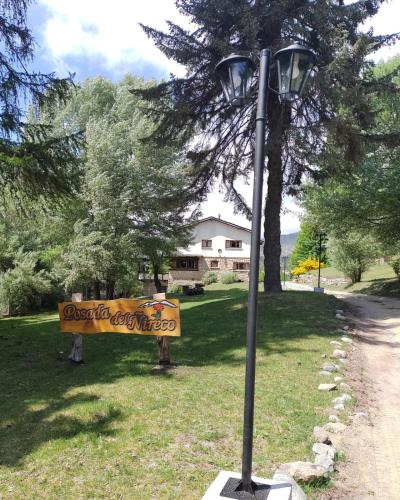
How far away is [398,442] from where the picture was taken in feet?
18.2

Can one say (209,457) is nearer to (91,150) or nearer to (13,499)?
(13,499)

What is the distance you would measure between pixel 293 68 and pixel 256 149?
85 centimetres

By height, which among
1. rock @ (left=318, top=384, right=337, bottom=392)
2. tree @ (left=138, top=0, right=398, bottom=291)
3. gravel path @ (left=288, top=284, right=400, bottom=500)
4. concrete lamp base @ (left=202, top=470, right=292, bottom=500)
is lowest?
gravel path @ (left=288, top=284, right=400, bottom=500)

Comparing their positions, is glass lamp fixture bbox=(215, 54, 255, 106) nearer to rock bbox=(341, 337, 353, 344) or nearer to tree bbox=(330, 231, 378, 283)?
rock bbox=(341, 337, 353, 344)

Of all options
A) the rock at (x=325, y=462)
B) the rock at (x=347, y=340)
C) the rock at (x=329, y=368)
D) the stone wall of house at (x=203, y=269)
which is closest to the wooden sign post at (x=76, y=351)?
the rock at (x=329, y=368)

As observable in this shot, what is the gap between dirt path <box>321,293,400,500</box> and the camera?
4.51 meters

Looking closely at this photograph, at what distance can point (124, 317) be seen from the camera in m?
8.70

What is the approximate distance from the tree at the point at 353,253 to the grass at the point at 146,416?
21.3 metres

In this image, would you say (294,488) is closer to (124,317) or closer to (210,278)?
(124,317)

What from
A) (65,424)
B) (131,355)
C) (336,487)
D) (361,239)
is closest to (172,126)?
(131,355)

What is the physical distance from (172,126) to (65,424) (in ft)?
40.0

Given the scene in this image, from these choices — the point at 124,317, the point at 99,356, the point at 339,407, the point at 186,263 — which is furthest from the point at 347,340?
the point at 186,263

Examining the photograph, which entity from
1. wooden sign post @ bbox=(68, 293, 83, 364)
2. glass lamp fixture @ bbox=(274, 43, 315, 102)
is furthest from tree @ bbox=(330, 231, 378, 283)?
glass lamp fixture @ bbox=(274, 43, 315, 102)

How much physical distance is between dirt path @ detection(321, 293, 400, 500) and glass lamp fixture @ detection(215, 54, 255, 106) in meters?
4.31
